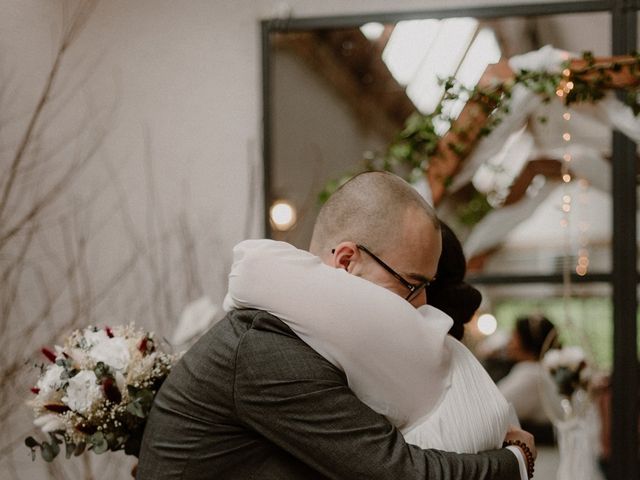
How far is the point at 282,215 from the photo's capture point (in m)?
3.86

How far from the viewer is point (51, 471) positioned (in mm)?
3754

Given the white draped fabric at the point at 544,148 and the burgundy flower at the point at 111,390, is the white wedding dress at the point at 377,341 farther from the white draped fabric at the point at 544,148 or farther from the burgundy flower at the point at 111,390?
the white draped fabric at the point at 544,148

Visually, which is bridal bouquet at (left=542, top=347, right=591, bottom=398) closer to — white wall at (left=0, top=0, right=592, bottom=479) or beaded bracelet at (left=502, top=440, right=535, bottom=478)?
white wall at (left=0, top=0, right=592, bottom=479)

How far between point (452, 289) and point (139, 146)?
230 centimetres

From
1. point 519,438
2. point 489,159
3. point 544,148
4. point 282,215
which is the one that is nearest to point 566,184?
point 544,148

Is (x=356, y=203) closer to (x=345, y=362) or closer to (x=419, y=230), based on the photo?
(x=419, y=230)

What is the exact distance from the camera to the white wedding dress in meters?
1.54

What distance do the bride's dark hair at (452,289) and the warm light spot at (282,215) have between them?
1.85 meters

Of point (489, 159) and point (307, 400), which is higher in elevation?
point (489, 159)

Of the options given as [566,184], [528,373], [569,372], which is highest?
[566,184]

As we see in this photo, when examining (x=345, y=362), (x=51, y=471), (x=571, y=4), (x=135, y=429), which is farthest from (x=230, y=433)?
(x=571, y=4)

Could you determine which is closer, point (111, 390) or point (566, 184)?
point (111, 390)

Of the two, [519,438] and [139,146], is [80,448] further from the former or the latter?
[139,146]

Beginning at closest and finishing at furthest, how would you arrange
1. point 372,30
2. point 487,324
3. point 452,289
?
point 452,289 → point 372,30 → point 487,324
